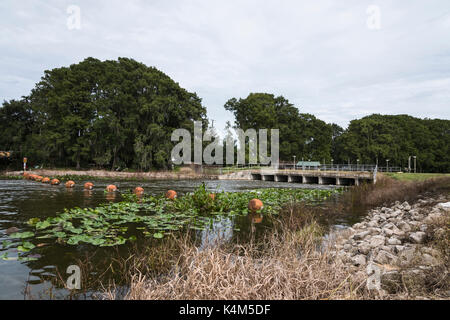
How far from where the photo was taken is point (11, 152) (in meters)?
44.1

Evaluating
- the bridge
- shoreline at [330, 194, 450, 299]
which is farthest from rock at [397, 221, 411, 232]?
the bridge

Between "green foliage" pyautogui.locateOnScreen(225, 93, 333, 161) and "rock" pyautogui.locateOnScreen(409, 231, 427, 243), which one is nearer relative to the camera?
"rock" pyautogui.locateOnScreen(409, 231, 427, 243)

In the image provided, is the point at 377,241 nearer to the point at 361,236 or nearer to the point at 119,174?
the point at 361,236

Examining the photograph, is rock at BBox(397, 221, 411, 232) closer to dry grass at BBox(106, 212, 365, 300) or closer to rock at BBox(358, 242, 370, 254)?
rock at BBox(358, 242, 370, 254)

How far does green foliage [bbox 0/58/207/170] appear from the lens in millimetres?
44562

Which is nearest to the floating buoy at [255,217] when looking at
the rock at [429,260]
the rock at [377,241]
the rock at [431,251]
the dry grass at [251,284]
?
the rock at [377,241]

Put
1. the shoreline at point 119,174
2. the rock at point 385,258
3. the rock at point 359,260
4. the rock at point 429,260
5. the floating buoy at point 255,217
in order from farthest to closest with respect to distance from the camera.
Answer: the shoreline at point 119,174 → the floating buoy at point 255,217 → the rock at point 359,260 → the rock at point 385,258 → the rock at point 429,260

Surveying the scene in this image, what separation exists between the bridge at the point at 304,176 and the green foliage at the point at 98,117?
532 inches

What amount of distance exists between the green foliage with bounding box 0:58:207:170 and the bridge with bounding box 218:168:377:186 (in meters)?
13.5

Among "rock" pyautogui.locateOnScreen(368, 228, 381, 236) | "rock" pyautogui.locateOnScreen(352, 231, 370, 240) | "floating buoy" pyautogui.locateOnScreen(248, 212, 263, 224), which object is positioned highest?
"rock" pyautogui.locateOnScreen(368, 228, 381, 236)

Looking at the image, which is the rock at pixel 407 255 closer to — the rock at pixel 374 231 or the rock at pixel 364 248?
the rock at pixel 364 248

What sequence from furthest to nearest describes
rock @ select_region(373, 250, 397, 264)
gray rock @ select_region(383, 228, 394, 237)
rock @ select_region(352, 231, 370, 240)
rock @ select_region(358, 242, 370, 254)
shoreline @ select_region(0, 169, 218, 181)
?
shoreline @ select_region(0, 169, 218, 181) → rock @ select_region(352, 231, 370, 240) → gray rock @ select_region(383, 228, 394, 237) → rock @ select_region(358, 242, 370, 254) → rock @ select_region(373, 250, 397, 264)

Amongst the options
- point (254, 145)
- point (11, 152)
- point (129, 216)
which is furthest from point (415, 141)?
point (11, 152)

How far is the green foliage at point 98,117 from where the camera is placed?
44.6 m
